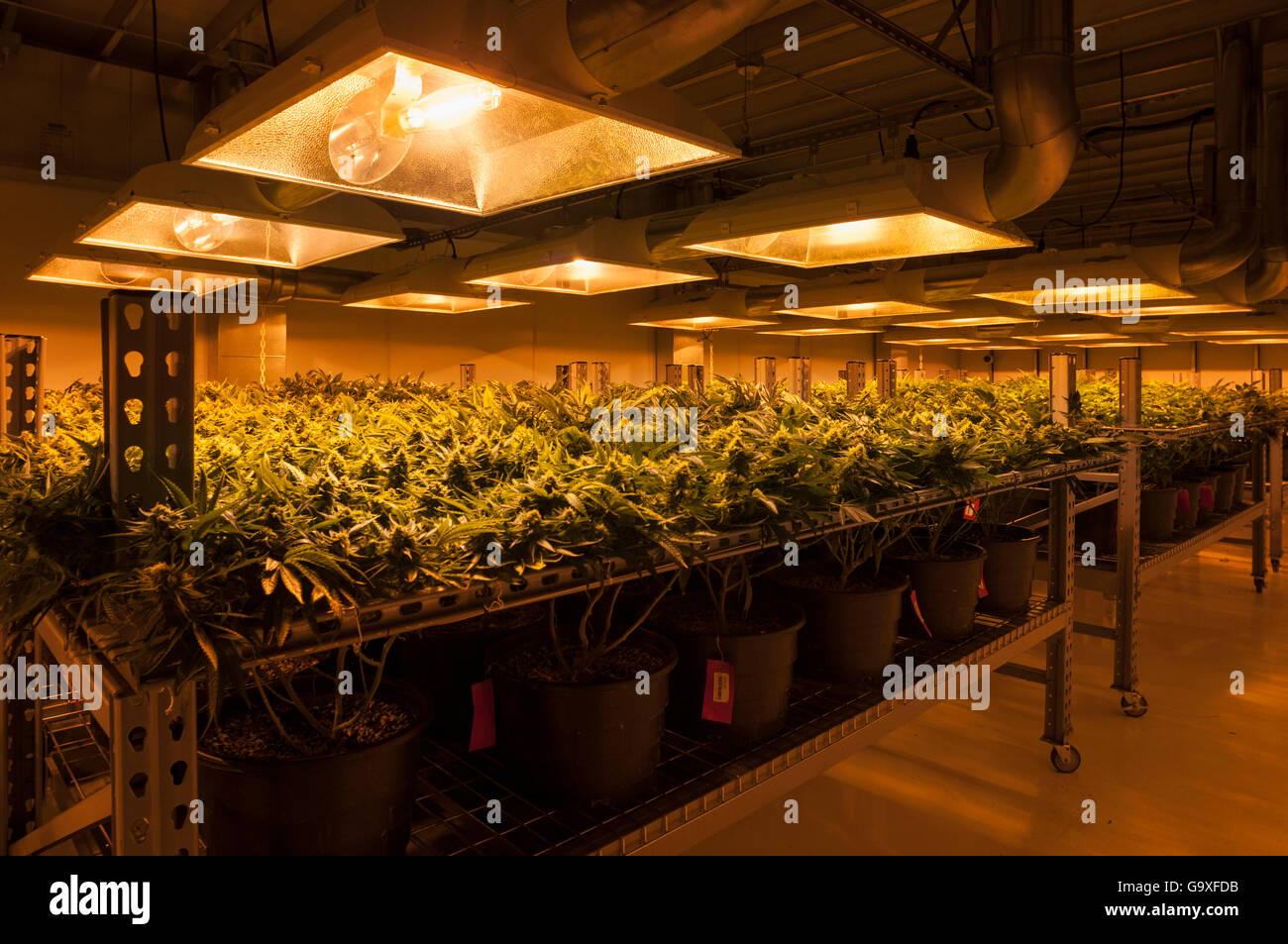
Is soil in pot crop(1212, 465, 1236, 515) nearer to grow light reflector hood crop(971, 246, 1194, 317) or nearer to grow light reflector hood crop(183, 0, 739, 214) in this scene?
grow light reflector hood crop(971, 246, 1194, 317)

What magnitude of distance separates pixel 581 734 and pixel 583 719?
30 millimetres

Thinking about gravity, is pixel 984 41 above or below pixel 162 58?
below

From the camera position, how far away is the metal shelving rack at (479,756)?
1.00 meters

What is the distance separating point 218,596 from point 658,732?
0.88 meters

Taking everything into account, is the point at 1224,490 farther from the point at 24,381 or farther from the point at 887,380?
the point at 24,381

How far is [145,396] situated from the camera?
117cm

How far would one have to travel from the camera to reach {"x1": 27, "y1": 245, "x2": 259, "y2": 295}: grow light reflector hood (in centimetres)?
362

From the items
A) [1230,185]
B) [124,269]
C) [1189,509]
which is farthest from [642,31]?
[1230,185]

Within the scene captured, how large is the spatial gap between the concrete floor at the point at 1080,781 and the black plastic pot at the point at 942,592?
27.3 inches

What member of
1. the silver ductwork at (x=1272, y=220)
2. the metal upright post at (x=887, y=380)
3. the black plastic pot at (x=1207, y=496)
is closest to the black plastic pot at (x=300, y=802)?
the metal upright post at (x=887, y=380)

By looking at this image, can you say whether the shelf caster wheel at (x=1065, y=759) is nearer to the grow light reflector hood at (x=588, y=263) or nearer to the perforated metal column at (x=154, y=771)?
the grow light reflector hood at (x=588, y=263)
